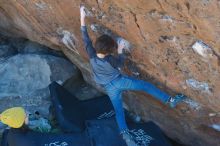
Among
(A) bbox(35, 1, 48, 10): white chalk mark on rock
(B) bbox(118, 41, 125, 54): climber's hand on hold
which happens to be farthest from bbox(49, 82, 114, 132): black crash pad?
(B) bbox(118, 41, 125, 54): climber's hand on hold

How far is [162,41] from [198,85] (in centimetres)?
54

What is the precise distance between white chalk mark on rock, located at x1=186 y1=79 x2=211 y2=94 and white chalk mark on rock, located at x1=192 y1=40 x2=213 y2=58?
1.31ft

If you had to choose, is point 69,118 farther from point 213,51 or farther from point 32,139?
point 213,51

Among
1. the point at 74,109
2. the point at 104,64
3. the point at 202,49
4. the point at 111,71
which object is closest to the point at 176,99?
the point at 111,71

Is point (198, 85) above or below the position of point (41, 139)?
above

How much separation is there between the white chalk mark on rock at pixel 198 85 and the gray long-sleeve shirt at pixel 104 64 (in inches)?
26.3

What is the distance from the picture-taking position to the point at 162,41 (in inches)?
169

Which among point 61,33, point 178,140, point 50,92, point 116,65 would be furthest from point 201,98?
point 50,92

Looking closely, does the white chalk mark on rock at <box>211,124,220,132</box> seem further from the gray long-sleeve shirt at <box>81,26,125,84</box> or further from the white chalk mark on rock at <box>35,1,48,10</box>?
the white chalk mark on rock at <box>35,1,48,10</box>

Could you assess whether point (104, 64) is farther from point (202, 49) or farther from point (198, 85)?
point (202, 49)

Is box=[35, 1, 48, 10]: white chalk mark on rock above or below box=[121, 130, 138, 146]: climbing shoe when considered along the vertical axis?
above

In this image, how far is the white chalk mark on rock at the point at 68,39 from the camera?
543 centimetres

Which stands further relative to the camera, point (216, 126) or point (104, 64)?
point (216, 126)

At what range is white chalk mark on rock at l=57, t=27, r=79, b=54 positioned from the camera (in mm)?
5430
